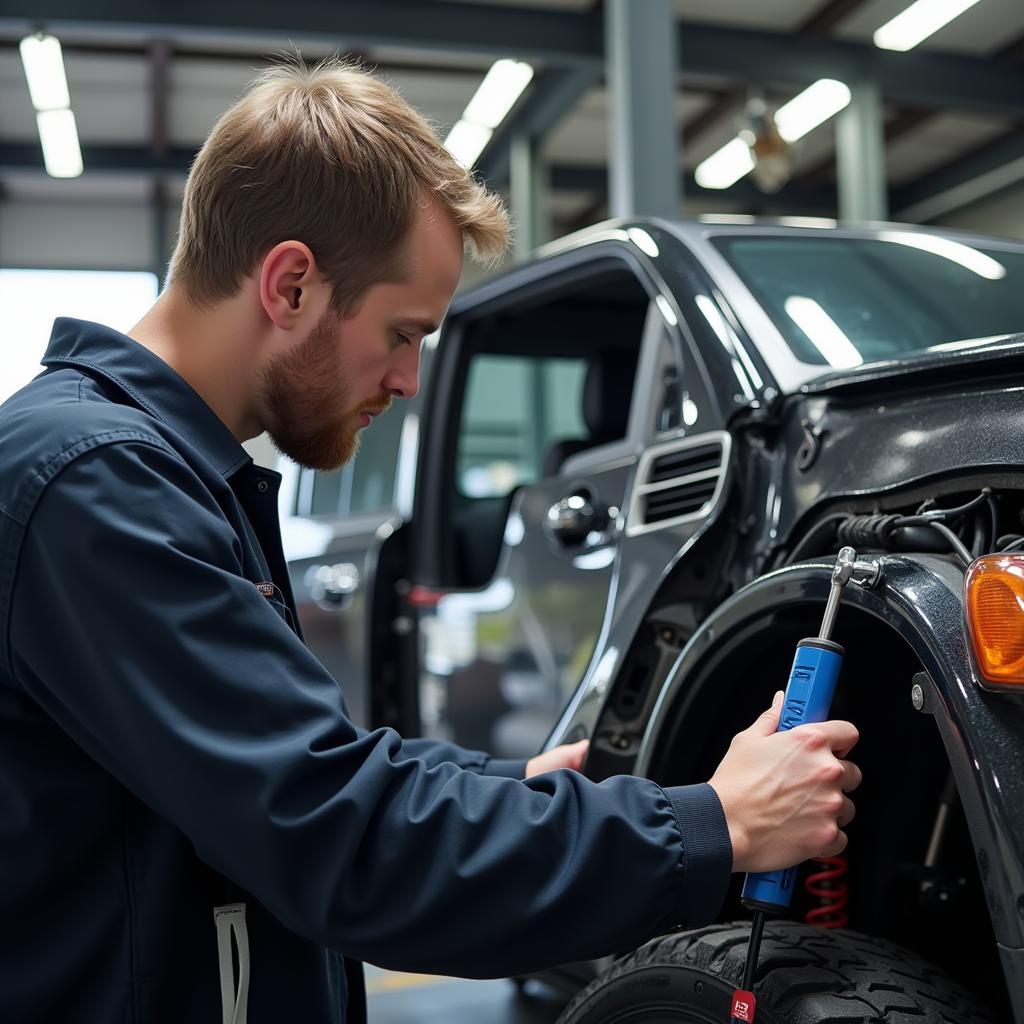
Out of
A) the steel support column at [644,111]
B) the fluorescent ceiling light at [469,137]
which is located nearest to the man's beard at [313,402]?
the steel support column at [644,111]

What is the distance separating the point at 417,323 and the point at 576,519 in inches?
36.3

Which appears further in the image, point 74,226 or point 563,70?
point 74,226

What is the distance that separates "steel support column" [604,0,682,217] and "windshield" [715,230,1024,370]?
4.11 metres

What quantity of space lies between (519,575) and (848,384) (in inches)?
42.4

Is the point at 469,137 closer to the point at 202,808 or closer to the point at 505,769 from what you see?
the point at 505,769

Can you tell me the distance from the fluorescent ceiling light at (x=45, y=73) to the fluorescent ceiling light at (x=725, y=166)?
5.95 m

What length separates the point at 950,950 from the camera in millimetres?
1593

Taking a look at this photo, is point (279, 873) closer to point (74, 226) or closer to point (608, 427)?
point (608, 427)

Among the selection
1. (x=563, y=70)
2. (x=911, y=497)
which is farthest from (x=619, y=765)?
(x=563, y=70)

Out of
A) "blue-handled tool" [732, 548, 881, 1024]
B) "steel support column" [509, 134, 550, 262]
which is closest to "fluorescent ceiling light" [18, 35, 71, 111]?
"steel support column" [509, 134, 550, 262]

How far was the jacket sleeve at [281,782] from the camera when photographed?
0.97 m

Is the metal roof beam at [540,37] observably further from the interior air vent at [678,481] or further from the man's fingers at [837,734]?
the man's fingers at [837,734]

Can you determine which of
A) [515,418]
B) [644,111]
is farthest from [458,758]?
[644,111]

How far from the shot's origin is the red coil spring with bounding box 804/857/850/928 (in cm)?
152
